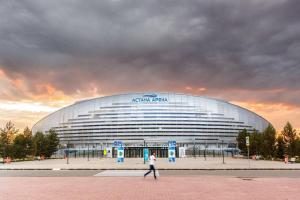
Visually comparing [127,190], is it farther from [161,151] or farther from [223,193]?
[161,151]

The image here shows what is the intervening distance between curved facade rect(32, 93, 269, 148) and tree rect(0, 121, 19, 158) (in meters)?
84.8

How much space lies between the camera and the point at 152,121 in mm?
164250

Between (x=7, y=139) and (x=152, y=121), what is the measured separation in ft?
315

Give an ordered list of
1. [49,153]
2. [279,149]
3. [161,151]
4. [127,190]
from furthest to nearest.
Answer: [161,151]
[49,153]
[279,149]
[127,190]

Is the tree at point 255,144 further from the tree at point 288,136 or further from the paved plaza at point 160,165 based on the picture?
the paved plaza at point 160,165

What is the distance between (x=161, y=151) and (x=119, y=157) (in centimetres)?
7163

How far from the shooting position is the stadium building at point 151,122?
535ft

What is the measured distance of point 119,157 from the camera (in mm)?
62625

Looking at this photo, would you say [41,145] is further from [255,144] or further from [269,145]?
[269,145]

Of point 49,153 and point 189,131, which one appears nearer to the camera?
point 49,153

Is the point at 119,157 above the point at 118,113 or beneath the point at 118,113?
beneath

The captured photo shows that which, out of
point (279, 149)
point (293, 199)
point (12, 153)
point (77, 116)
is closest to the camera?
point (293, 199)

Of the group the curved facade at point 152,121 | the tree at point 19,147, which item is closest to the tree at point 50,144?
the tree at point 19,147

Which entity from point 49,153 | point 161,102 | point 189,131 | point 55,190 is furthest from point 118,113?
point 55,190
